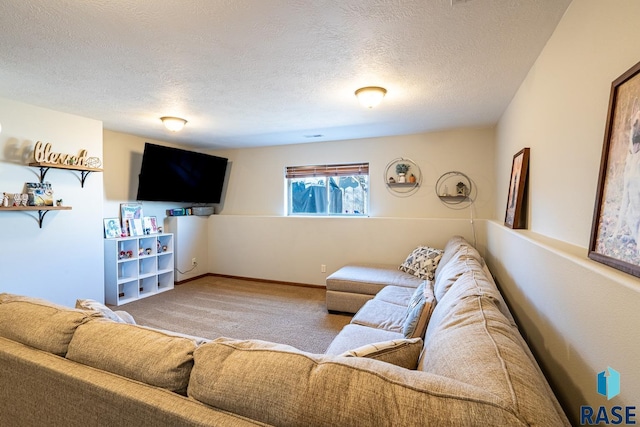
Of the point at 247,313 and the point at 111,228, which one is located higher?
the point at 111,228

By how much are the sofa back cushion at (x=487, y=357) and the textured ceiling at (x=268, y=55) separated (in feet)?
4.78

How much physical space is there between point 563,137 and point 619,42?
0.54 meters

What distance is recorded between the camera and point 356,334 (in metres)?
2.00

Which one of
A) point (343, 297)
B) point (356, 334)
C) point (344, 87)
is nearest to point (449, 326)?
point (356, 334)

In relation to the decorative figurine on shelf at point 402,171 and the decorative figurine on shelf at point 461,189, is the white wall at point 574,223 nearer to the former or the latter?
the decorative figurine on shelf at point 461,189

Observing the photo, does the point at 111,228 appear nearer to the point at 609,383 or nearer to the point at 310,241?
the point at 310,241

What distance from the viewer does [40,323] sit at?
1213 mm

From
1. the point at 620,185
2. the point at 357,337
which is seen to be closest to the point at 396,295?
the point at 357,337

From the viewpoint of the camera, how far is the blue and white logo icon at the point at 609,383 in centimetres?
84

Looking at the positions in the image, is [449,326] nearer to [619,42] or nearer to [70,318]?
[619,42]

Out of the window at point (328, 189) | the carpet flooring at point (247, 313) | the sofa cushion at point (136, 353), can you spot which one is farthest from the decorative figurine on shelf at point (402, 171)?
the sofa cushion at point (136, 353)

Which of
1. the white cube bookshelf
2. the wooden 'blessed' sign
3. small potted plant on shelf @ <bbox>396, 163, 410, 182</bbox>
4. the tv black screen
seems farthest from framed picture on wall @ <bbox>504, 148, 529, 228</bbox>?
the white cube bookshelf

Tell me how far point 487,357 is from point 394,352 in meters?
0.37
